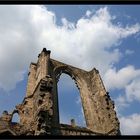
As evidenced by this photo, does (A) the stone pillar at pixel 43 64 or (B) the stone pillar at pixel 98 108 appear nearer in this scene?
(B) the stone pillar at pixel 98 108

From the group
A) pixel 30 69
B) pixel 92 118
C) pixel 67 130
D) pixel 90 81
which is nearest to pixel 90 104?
pixel 92 118

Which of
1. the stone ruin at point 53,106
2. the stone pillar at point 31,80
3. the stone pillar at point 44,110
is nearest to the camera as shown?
the stone pillar at point 44,110

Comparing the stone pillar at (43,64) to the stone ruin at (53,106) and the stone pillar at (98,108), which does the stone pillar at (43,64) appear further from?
the stone pillar at (98,108)

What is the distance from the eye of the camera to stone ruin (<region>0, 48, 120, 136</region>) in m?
14.3

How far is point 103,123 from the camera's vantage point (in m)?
17.6

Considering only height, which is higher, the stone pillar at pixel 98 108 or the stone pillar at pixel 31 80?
the stone pillar at pixel 31 80

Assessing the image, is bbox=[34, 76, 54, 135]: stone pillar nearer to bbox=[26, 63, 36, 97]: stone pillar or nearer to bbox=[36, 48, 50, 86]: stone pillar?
bbox=[36, 48, 50, 86]: stone pillar

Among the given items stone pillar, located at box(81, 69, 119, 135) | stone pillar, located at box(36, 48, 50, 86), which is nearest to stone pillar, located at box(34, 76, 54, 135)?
stone pillar, located at box(36, 48, 50, 86)

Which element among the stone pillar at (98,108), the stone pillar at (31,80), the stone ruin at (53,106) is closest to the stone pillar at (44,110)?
the stone ruin at (53,106)

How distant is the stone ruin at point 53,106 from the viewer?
14297 millimetres

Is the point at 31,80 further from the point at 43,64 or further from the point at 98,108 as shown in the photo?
the point at 98,108

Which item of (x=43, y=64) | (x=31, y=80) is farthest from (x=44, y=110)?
(x=31, y=80)

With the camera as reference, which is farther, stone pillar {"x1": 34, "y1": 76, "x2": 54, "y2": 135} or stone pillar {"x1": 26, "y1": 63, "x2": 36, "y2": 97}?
stone pillar {"x1": 26, "y1": 63, "x2": 36, "y2": 97}
